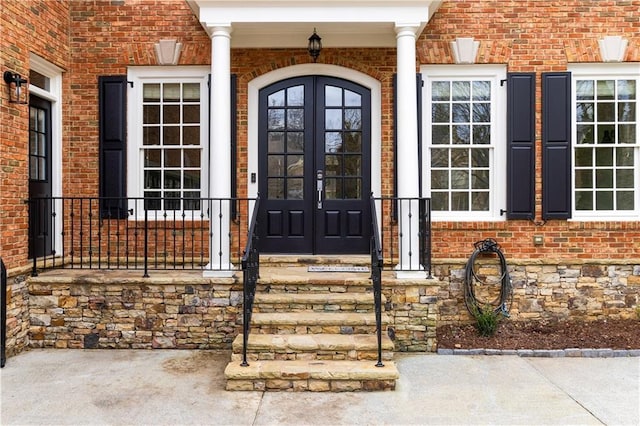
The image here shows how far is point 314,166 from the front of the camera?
21.1 ft

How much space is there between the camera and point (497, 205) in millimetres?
6352

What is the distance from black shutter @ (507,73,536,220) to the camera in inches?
244

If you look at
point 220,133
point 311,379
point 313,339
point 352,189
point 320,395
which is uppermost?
point 220,133

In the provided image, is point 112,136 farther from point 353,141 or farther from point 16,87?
point 353,141

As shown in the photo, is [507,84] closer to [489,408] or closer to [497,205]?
[497,205]

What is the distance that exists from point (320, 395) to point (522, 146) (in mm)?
3975

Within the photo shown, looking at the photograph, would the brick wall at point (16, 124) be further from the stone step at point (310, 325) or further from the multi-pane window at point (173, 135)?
the stone step at point (310, 325)

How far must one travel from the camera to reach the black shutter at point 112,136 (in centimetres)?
632

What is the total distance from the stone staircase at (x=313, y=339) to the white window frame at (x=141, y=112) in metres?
1.94

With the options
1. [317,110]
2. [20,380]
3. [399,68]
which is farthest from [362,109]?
[20,380]

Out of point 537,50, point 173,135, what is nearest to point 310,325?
point 173,135

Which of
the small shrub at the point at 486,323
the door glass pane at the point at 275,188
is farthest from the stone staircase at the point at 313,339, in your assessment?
the small shrub at the point at 486,323

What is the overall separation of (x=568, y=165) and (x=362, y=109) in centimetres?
262

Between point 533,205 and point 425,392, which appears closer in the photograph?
point 425,392
